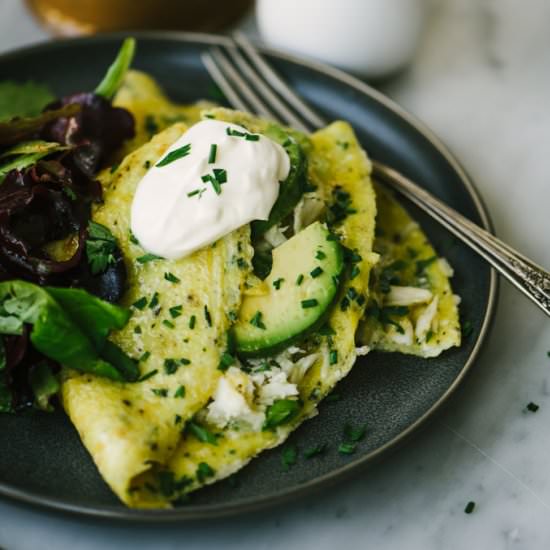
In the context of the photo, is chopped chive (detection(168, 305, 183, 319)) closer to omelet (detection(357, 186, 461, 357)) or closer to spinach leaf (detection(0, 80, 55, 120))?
omelet (detection(357, 186, 461, 357))

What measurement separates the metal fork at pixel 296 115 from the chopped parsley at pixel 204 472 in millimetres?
1219

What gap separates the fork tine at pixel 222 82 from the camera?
3.91m

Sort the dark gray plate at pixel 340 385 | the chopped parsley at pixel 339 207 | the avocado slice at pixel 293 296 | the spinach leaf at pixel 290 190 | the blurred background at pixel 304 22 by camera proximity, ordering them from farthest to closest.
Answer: the blurred background at pixel 304 22, the chopped parsley at pixel 339 207, the spinach leaf at pixel 290 190, the avocado slice at pixel 293 296, the dark gray plate at pixel 340 385

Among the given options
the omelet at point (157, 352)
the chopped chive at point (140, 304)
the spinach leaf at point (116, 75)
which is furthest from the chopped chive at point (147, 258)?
the spinach leaf at point (116, 75)

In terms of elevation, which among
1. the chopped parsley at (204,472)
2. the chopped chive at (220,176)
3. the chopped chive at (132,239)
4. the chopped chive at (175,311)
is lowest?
Result: the chopped parsley at (204,472)

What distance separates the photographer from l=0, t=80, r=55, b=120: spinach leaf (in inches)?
149

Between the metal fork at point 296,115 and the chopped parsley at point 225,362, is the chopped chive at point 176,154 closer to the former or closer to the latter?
the chopped parsley at point 225,362

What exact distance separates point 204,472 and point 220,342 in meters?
0.42

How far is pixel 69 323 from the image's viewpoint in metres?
2.56

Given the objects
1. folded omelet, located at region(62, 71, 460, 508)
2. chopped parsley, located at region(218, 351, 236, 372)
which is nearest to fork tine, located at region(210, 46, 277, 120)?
folded omelet, located at region(62, 71, 460, 508)

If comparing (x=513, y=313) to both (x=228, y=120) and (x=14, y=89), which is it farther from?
(x=14, y=89)

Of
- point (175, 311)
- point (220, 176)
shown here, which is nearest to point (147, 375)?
point (175, 311)

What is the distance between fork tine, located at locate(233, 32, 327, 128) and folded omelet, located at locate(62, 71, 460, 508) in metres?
0.60

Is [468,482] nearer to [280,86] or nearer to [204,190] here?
[204,190]
